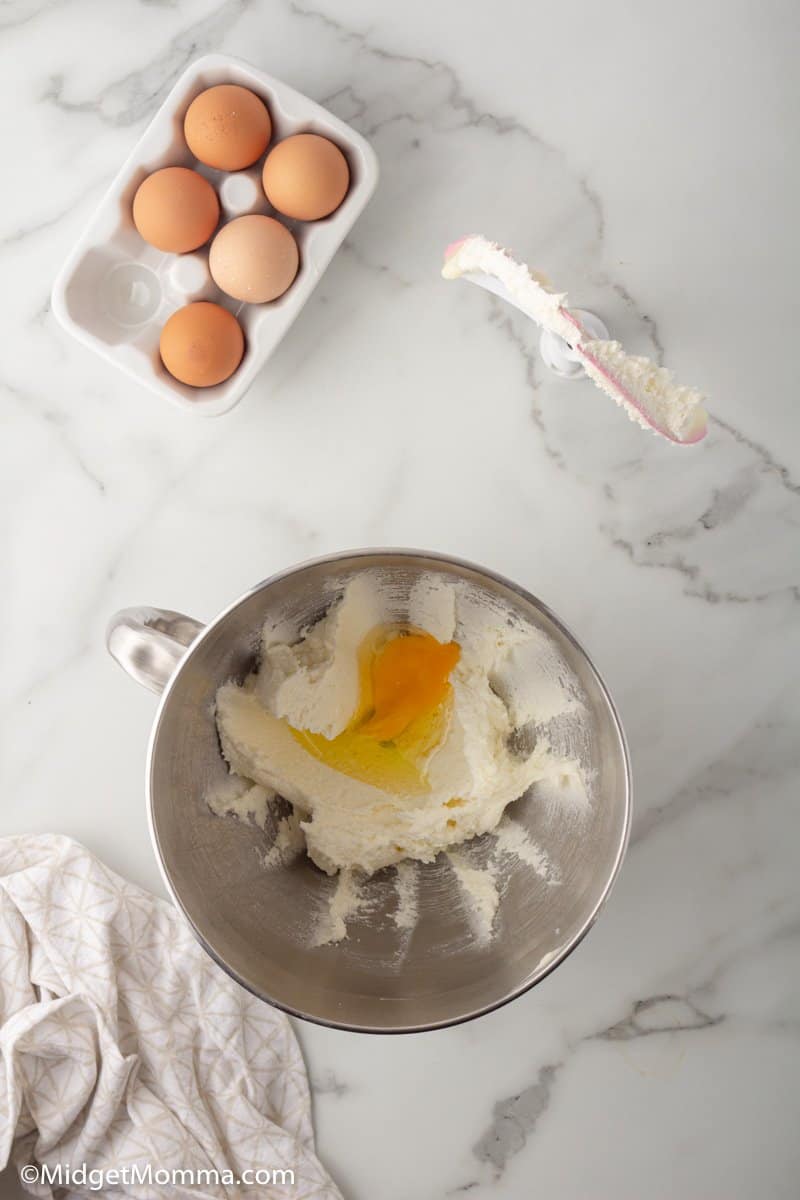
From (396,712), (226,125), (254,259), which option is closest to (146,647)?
(396,712)

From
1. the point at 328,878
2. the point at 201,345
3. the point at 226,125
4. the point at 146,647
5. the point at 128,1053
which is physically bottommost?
the point at 128,1053

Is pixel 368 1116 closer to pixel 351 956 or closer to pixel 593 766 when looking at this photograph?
pixel 351 956

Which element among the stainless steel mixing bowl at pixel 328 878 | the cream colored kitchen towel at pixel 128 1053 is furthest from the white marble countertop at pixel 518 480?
the stainless steel mixing bowl at pixel 328 878

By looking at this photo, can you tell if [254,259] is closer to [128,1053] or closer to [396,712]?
[396,712]

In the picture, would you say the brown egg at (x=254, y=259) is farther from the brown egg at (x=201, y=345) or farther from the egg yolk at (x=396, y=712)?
the egg yolk at (x=396, y=712)

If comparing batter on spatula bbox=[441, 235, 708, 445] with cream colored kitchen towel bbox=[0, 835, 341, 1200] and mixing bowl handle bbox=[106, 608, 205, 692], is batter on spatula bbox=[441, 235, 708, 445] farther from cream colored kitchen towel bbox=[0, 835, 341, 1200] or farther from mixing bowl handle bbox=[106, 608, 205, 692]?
cream colored kitchen towel bbox=[0, 835, 341, 1200]

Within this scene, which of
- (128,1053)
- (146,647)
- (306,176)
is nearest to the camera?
(146,647)

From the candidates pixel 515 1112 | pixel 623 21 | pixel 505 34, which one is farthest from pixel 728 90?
pixel 515 1112
